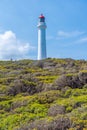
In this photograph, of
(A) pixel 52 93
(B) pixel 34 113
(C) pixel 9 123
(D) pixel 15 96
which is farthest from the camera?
(D) pixel 15 96

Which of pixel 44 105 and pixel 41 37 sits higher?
pixel 41 37

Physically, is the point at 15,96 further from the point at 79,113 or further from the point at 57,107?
the point at 79,113

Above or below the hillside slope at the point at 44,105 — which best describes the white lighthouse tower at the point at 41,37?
above

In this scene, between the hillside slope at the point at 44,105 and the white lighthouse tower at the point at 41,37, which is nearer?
the hillside slope at the point at 44,105

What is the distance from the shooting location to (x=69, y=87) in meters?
16.6

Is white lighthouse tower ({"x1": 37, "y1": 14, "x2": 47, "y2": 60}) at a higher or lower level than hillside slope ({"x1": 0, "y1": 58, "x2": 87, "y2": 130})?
higher

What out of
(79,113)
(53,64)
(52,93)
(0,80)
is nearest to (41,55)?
(53,64)

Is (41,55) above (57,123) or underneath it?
above

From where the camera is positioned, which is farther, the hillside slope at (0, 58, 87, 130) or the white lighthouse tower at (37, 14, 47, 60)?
the white lighthouse tower at (37, 14, 47, 60)

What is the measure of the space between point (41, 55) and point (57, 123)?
4562 cm

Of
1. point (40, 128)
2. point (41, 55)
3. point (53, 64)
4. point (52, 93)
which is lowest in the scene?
point (40, 128)

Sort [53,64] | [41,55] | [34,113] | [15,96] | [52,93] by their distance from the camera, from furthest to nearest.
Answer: [41,55] < [53,64] < [15,96] < [52,93] < [34,113]

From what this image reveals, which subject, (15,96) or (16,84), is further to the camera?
(16,84)

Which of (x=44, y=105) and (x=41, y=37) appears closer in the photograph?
(x=44, y=105)
